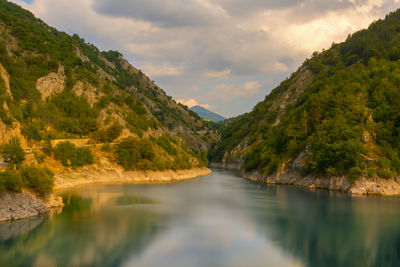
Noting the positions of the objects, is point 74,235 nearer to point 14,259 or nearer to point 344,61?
point 14,259

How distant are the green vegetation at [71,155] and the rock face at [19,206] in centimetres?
3422

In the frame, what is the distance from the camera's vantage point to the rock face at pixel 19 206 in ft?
112

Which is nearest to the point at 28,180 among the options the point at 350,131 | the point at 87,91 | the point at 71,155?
the point at 71,155

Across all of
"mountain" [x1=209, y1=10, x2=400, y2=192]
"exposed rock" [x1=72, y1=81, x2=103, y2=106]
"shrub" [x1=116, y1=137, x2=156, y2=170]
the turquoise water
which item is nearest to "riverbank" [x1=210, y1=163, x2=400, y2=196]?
"mountain" [x1=209, y1=10, x2=400, y2=192]

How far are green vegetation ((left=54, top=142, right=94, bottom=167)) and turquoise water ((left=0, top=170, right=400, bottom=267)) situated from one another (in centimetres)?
2207

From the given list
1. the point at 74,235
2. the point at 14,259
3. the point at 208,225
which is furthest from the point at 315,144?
the point at 14,259

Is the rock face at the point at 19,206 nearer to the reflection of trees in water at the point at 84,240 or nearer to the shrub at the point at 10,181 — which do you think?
the shrub at the point at 10,181

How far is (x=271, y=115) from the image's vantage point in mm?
153750

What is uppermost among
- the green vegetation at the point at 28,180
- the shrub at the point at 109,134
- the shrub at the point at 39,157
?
the shrub at the point at 109,134

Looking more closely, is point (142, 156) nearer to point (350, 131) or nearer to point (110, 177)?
point (110, 177)

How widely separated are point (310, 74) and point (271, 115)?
81.3 feet

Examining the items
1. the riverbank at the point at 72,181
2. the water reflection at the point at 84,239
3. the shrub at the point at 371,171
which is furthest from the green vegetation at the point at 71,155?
the shrub at the point at 371,171

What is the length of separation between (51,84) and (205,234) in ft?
266

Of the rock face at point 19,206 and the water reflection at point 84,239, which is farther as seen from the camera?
the rock face at point 19,206
